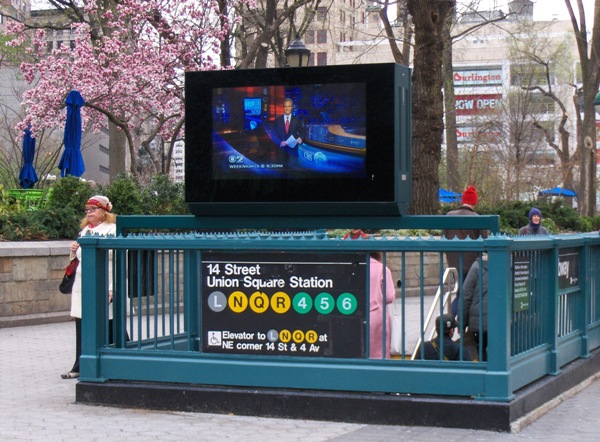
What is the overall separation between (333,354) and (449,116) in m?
30.4

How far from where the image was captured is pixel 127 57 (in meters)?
29.3

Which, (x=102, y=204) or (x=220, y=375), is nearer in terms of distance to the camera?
(x=220, y=375)

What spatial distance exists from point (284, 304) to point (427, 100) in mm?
10368

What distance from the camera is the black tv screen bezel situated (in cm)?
832

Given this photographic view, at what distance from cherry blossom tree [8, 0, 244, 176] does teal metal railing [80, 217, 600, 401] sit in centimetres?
2085

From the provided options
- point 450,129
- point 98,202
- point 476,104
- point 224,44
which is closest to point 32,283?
point 98,202

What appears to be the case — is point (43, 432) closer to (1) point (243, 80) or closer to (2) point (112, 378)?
(2) point (112, 378)

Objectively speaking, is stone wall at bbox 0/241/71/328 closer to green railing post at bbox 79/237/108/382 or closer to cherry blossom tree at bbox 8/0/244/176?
green railing post at bbox 79/237/108/382

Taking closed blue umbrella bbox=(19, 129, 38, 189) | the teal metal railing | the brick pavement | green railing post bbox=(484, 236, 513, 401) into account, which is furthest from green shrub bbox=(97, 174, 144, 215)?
green railing post bbox=(484, 236, 513, 401)

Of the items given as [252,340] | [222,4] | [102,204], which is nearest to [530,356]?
[252,340]

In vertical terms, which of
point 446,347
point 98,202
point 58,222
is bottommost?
point 446,347

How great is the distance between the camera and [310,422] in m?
7.73

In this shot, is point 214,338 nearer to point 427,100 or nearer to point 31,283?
point 31,283

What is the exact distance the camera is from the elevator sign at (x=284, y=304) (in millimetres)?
7691
